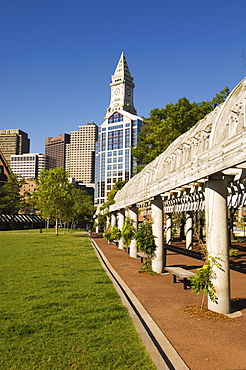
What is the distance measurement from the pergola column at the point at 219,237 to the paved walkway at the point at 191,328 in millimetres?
565

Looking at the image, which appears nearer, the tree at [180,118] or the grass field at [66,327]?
the grass field at [66,327]

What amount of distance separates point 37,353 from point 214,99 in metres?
26.9

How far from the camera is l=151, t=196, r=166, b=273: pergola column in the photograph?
41.3ft

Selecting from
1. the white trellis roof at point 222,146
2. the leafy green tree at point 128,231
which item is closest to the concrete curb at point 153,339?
the white trellis roof at point 222,146

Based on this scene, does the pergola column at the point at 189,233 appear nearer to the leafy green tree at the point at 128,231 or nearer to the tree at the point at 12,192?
the leafy green tree at the point at 128,231

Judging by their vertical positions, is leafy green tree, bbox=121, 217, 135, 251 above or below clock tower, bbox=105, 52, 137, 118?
below

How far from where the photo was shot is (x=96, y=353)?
15.6ft

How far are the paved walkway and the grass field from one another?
628 millimetres

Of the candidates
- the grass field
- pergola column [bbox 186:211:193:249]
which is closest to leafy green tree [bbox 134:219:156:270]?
the grass field

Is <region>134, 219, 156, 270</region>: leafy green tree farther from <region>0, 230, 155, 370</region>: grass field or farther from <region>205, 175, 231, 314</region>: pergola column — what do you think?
<region>205, 175, 231, 314</region>: pergola column

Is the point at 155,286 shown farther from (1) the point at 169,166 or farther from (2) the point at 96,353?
(2) the point at 96,353

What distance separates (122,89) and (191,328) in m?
154

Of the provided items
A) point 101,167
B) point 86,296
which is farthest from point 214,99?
point 101,167

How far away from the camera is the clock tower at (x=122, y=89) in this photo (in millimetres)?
150725
